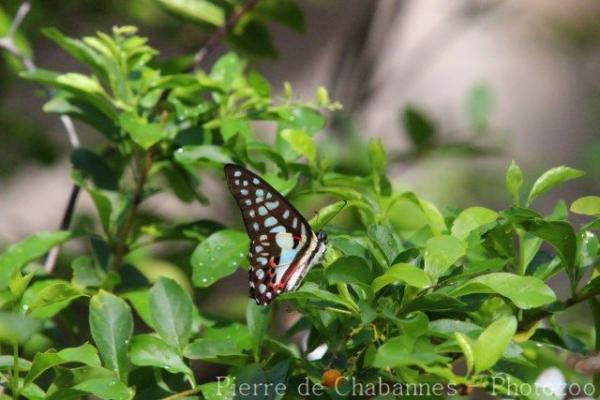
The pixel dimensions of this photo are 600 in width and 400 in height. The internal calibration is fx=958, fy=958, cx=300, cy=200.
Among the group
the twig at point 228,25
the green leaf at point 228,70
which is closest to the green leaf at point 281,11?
the twig at point 228,25

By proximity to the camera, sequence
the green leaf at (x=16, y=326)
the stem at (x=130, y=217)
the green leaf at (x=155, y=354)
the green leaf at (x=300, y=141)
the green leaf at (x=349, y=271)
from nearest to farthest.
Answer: the green leaf at (x=16, y=326) < the green leaf at (x=349, y=271) < the green leaf at (x=155, y=354) < the green leaf at (x=300, y=141) < the stem at (x=130, y=217)

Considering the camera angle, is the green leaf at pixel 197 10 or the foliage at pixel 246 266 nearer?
the foliage at pixel 246 266

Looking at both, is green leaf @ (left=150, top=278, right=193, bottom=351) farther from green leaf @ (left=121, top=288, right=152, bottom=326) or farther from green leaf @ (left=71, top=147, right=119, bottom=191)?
green leaf @ (left=71, top=147, right=119, bottom=191)

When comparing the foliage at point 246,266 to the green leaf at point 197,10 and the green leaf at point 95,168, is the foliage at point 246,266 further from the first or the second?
the green leaf at point 197,10

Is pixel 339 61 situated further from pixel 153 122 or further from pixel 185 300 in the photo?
pixel 185 300

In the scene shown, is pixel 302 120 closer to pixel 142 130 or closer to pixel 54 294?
pixel 142 130

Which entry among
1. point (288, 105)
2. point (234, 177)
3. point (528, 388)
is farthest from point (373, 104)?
point (528, 388)
